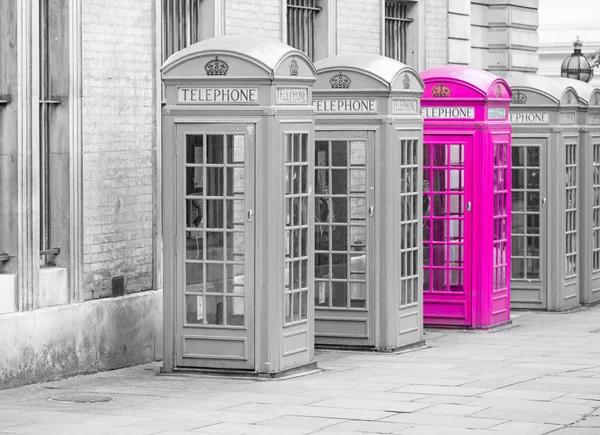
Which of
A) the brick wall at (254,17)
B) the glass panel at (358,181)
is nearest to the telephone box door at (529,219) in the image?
the brick wall at (254,17)

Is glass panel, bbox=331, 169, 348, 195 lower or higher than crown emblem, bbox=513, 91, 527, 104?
lower

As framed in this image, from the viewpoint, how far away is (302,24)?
16.0 meters

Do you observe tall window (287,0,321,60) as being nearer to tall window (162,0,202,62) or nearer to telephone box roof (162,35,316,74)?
tall window (162,0,202,62)

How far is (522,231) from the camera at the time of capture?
16.7 meters

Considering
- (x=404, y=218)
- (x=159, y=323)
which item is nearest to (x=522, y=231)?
(x=404, y=218)

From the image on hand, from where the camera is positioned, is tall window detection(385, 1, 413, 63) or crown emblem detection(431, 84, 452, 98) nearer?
crown emblem detection(431, 84, 452, 98)

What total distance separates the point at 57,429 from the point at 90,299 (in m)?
2.96

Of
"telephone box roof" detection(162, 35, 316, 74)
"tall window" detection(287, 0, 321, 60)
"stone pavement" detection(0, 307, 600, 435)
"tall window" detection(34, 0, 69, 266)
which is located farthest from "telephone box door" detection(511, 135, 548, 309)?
"tall window" detection(34, 0, 69, 266)

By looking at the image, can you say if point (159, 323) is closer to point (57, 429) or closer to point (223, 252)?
point (223, 252)

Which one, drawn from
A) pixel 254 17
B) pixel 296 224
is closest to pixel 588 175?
pixel 254 17

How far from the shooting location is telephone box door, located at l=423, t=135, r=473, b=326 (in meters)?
14.4

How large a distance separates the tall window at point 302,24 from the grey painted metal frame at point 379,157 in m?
2.72

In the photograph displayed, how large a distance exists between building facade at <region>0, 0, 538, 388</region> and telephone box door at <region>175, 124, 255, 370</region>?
99 cm

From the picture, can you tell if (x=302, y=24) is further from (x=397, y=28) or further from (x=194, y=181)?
(x=194, y=181)
